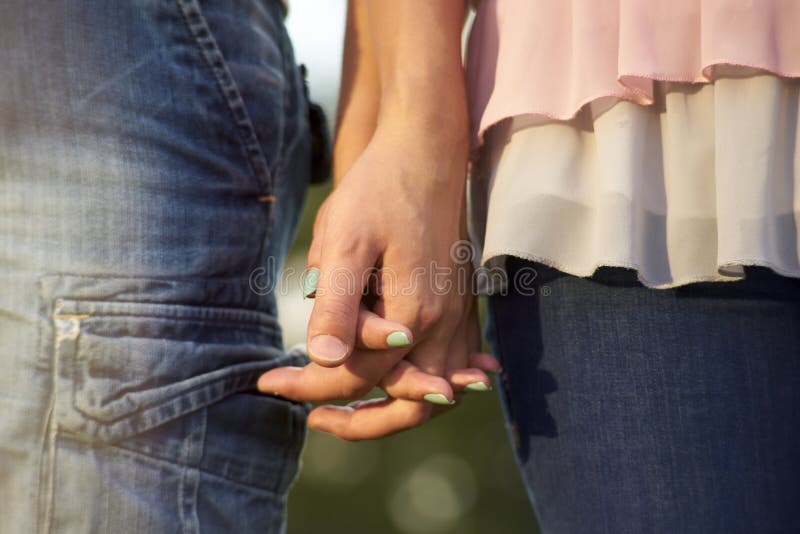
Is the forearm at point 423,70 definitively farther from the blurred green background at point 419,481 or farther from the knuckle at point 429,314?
the blurred green background at point 419,481

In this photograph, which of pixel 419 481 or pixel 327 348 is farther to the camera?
pixel 419 481

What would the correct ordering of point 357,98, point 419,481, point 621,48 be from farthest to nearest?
point 419,481 → point 357,98 → point 621,48

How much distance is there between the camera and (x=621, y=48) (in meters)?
0.86

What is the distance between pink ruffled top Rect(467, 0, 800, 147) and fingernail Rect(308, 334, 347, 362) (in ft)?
0.98

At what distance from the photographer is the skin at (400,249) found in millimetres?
892

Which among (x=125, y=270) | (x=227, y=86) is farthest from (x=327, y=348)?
(x=227, y=86)

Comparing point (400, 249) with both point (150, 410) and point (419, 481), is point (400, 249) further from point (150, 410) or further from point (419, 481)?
point (419, 481)

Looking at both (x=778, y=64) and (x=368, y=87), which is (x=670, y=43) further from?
(x=368, y=87)

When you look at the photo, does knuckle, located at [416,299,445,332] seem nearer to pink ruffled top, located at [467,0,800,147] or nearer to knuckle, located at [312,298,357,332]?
knuckle, located at [312,298,357,332]

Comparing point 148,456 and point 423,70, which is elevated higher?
point 423,70

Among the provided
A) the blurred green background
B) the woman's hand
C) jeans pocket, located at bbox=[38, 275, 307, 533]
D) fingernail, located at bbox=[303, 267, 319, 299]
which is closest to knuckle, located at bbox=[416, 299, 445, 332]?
the woman's hand

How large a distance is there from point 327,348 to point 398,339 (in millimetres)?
79

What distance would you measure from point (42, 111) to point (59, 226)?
123 mm

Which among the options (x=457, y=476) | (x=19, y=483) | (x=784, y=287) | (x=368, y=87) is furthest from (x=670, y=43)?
(x=457, y=476)
